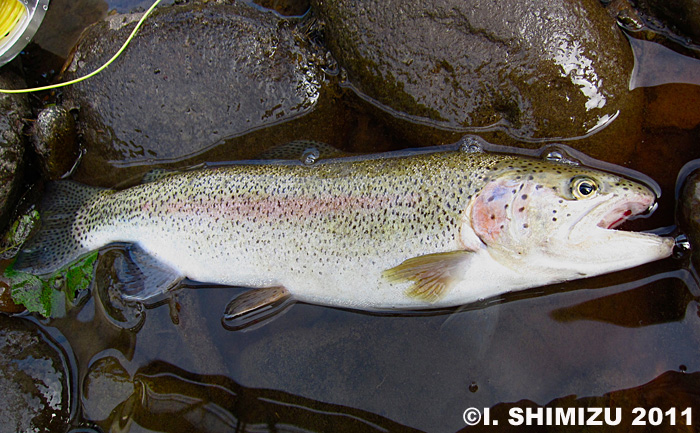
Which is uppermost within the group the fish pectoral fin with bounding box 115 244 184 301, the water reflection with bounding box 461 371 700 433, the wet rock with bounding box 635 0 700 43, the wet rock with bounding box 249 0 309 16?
the wet rock with bounding box 249 0 309 16

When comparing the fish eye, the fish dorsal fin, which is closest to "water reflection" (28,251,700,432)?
the fish eye

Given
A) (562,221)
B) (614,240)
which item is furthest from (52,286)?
(614,240)

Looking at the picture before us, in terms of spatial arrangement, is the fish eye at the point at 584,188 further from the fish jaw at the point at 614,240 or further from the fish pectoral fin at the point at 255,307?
the fish pectoral fin at the point at 255,307

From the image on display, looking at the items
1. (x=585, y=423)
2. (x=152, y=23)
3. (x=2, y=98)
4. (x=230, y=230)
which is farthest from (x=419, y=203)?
(x=2, y=98)

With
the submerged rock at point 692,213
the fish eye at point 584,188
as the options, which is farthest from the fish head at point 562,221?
the submerged rock at point 692,213

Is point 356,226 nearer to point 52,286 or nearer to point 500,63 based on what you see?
point 500,63

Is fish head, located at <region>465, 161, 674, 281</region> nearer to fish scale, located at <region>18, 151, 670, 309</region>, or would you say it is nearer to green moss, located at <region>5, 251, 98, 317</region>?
fish scale, located at <region>18, 151, 670, 309</region>
